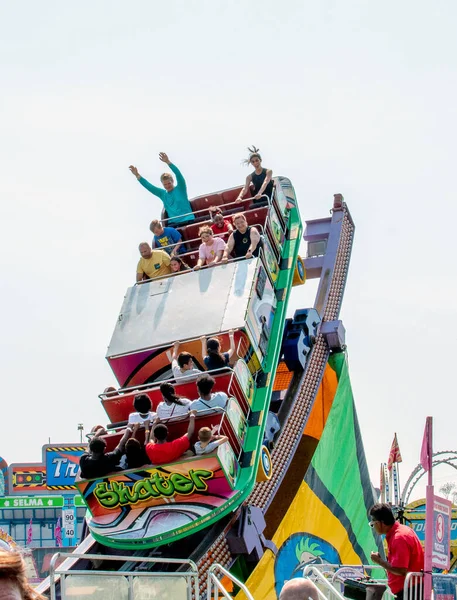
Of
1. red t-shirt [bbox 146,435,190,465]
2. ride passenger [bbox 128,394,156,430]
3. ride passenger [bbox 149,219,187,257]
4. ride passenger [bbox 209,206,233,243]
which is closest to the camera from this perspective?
red t-shirt [bbox 146,435,190,465]

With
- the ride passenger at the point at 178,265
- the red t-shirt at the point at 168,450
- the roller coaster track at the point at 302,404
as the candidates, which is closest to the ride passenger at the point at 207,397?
the red t-shirt at the point at 168,450

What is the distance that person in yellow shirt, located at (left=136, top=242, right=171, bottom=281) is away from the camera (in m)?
13.5

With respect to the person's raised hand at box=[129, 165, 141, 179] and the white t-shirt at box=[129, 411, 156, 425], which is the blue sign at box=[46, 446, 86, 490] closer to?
the person's raised hand at box=[129, 165, 141, 179]

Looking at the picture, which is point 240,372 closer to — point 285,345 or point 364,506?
point 285,345

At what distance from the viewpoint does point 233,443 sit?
11.0m

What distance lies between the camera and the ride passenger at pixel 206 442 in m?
10.2

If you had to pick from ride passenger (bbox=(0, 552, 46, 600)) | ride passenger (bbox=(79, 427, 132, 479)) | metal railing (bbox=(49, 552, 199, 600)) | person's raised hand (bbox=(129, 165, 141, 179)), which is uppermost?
person's raised hand (bbox=(129, 165, 141, 179))

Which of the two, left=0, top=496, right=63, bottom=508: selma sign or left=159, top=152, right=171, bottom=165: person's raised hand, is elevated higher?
left=0, top=496, right=63, bottom=508: selma sign

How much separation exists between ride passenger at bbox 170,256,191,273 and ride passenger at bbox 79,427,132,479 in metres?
3.04

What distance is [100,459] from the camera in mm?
10828

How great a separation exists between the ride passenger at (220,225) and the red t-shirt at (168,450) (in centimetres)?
398

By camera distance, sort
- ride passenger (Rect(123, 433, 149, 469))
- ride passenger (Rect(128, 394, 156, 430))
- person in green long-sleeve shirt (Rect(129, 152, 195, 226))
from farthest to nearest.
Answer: person in green long-sleeve shirt (Rect(129, 152, 195, 226)), ride passenger (Rect(128, 394, 156, 430)), ride passenger (Rect(123, 433, 149, 469))

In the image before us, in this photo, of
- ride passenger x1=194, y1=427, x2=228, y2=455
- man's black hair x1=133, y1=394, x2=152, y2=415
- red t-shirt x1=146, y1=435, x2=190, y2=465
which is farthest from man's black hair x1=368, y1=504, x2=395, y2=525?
man's black hair x1=133, y1=394, x2=152, y2=415

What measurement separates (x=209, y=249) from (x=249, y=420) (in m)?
2.56
